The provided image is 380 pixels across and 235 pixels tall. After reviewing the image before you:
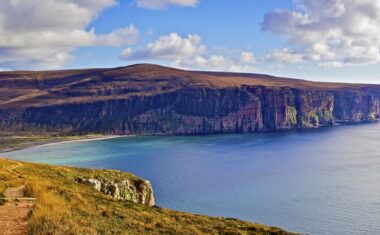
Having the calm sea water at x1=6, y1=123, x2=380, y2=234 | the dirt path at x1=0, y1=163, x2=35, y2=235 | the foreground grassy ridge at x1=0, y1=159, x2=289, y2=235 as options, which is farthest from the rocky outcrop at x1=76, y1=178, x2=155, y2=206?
the calm sea water at x1=6, y1=123, x2=380, y2=234

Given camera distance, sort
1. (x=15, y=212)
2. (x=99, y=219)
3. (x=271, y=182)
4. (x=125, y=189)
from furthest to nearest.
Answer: (x=271, y=182) < (x=125, y=189) < (x=99, y=219) < (x=15, y=212)

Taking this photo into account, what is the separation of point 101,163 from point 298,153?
3381 inches

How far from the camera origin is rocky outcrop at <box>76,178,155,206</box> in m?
47.3

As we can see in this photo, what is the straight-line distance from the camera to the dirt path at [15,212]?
1938 centimetres

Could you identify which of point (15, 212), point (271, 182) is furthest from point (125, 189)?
point (271, 182)

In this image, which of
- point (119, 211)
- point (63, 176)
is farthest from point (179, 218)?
point (63, 176)

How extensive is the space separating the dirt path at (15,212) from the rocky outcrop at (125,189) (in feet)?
54.6

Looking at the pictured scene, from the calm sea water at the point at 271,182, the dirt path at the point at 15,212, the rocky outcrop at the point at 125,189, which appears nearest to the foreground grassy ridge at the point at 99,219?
the dirt path at the point at 15,212

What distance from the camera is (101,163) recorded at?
16538 cm

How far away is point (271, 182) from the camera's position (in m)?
124

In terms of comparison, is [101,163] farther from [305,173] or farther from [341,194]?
[341,194]

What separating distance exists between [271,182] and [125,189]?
78836mm

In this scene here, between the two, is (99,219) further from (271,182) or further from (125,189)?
(271,182)

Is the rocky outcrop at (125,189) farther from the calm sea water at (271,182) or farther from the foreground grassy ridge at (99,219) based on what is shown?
the calm sea water at (271,182)
